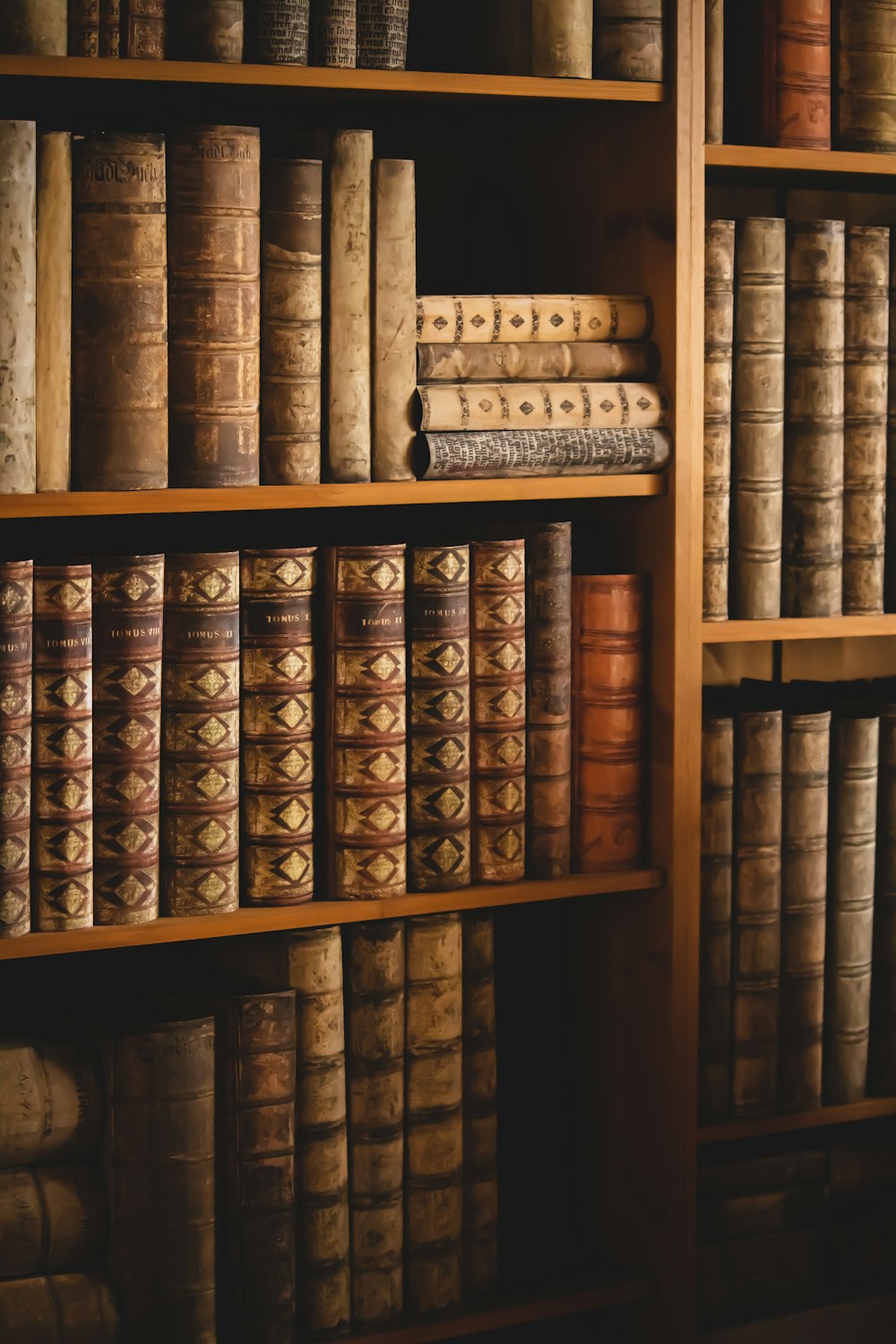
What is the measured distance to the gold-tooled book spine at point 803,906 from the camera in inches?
58.7

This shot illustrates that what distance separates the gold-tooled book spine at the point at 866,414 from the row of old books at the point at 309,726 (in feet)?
0.81

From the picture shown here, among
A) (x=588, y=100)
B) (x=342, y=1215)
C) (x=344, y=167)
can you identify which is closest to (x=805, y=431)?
(x=588, y=100)

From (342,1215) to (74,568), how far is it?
2.00ft

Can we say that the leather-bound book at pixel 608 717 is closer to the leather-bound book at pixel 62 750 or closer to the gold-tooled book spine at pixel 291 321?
the gold-tooled book spine at pixel 291 321

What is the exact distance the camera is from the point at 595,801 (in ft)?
4.60

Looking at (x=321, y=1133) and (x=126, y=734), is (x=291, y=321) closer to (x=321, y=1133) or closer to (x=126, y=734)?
(x=126, y=734)

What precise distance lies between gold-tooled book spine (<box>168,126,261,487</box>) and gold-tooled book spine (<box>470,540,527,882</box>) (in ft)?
0.76

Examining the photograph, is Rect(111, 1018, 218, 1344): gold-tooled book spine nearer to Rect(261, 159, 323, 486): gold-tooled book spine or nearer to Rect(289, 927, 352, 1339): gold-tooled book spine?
Rect(289, 927, 352, 1339): gold-tooled book spine

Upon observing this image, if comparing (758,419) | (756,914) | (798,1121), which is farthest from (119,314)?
(798,1121)

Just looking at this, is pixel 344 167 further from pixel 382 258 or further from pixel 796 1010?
pixel 796 1010

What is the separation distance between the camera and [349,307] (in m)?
1.25

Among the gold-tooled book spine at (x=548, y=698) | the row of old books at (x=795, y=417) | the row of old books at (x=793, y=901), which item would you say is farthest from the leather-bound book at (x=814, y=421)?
the gold-tooled book spine at (x=548, y=698)

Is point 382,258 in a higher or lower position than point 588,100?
lower

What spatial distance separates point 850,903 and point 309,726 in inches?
23.5
